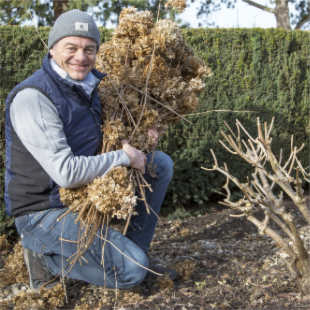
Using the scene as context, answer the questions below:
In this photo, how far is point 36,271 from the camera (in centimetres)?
261

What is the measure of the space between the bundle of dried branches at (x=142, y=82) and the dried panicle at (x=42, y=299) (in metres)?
0.28

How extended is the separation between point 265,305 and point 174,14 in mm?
7184

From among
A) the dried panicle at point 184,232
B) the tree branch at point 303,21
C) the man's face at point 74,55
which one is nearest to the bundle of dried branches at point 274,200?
the man's face at point 74,55

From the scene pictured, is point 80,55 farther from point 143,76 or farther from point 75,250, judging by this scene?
point 75,250

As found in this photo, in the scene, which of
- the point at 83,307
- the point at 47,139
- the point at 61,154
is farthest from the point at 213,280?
the point at 47,139

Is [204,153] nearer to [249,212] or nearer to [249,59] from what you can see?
[249,59]

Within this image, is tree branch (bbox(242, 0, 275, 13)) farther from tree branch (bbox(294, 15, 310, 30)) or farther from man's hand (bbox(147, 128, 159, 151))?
man's hand (bbox(147, 128, 159, 151))

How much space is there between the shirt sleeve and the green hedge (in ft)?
7.19

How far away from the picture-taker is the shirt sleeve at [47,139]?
6.96ft

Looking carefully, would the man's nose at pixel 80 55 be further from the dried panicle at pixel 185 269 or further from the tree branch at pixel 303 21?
the tree branch at pixel 303 21

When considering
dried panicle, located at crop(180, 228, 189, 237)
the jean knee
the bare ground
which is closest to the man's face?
the jean knee

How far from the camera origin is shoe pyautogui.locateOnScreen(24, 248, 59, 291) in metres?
2.57

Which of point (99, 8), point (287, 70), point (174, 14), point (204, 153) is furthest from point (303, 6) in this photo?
point (204, 153)

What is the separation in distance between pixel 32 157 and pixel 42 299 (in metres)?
1.00
